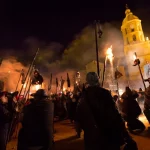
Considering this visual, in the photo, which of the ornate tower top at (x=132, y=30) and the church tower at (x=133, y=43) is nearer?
the church tower at (x=133, y=43)

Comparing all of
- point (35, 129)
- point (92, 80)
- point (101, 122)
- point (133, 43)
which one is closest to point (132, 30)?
point (133, 43)

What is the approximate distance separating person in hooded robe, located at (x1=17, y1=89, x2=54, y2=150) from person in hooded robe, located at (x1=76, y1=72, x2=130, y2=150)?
4.83 feet

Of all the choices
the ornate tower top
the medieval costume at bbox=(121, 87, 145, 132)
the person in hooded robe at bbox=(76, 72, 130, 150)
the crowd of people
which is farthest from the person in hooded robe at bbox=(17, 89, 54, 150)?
the ornate tower top

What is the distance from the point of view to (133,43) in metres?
51.8

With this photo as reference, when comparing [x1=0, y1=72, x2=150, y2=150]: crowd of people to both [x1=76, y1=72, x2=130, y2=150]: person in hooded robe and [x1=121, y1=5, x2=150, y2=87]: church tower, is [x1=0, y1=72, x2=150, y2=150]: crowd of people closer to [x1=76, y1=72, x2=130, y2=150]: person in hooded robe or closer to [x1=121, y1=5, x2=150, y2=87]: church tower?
[x1=76, y1=72, x2=130, y2=150]: person in hooded robe

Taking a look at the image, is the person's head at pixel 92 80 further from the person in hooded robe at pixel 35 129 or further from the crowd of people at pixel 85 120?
the person in hooded robe at pixel 35 129

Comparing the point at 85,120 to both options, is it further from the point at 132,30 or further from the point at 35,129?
the point at 132,30

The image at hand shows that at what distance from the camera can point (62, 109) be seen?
13.6 meters

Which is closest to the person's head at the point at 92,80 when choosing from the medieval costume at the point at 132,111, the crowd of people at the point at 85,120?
the crowd of people at the point at 85,120

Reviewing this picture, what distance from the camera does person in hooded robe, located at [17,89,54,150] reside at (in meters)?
3.59

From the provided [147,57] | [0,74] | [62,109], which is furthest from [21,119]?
[147,57]

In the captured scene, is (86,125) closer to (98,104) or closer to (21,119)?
(98,104)

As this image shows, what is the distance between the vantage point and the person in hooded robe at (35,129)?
359 cm

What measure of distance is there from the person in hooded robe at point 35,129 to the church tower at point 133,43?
158ft
